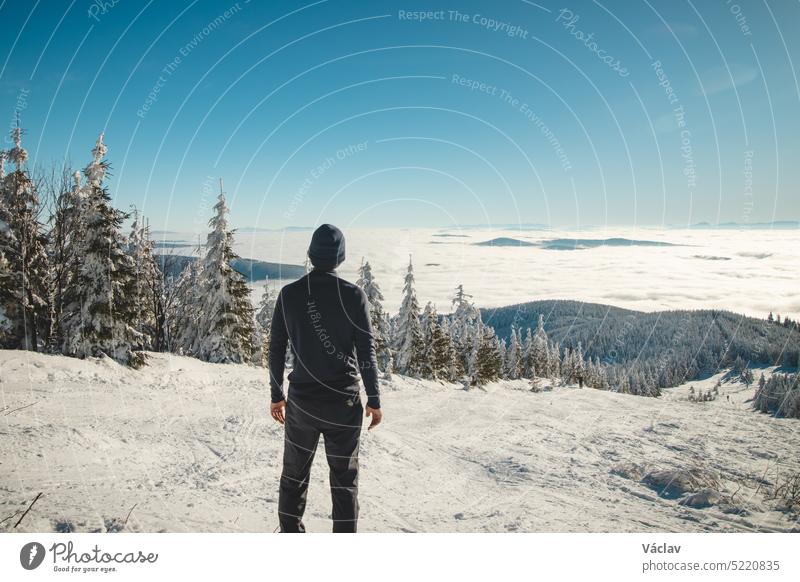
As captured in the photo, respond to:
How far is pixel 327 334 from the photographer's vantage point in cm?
390

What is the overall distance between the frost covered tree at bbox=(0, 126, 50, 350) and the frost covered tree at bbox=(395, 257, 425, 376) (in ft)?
72.7

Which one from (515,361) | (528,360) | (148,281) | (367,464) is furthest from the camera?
(528,360)

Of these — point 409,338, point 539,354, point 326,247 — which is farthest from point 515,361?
point 326,247

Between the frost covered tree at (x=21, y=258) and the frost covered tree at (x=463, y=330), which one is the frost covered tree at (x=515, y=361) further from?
the frost covered tree at (x=21, y=258)

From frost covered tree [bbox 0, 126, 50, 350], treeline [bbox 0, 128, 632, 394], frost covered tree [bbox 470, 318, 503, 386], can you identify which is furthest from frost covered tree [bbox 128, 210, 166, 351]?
frost covered tree [bbox 470, 318, 503, 386]

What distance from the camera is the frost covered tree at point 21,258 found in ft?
48.9

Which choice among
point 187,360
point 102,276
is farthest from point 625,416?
point 102,276

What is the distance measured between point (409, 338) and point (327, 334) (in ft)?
95.8

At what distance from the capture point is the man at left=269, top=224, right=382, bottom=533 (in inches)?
152

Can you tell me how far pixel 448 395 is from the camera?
16172 millimetres

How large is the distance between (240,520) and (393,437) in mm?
4504

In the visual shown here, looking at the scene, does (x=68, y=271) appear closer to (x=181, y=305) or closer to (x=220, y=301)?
(x=220, y=301)
